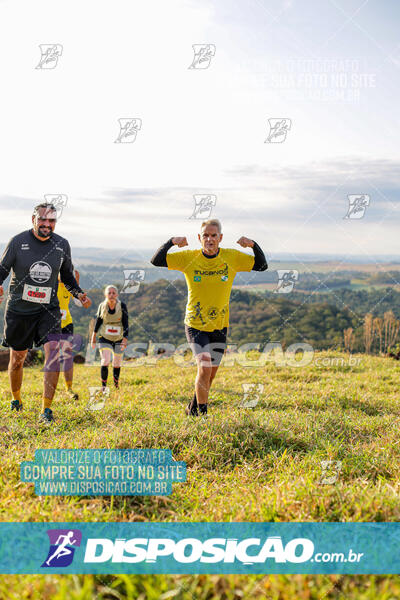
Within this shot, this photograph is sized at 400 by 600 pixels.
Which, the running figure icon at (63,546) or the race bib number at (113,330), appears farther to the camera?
the race bib number at (113,330)

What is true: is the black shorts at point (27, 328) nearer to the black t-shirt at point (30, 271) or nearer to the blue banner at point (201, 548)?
the black t-shirt at point (30, 271)

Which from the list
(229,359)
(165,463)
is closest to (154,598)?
(165,463)

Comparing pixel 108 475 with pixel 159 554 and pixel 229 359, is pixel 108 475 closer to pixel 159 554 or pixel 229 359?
pixel 159 554

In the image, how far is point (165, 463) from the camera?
3.71m

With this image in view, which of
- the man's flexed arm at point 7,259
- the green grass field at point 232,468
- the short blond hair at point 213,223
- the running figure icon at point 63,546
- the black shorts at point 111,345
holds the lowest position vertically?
the running figure icon at point 63,546

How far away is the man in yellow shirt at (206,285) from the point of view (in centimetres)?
535

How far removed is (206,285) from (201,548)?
→ 11.1ft

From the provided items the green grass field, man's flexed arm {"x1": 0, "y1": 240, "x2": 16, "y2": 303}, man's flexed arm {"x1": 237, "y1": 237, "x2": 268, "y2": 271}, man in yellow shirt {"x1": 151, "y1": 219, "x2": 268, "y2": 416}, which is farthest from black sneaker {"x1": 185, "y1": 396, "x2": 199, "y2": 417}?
man's flexed arm {"x1": 0, "y1": 240, "x2": 16, "y2": 303}

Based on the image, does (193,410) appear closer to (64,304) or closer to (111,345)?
(111,345)

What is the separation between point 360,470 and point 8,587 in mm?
2678

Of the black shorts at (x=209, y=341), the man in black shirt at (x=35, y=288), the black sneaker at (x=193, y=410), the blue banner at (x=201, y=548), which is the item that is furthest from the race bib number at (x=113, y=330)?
the blue banner at (x=201, y=548)

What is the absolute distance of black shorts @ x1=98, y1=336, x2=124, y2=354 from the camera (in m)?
8.09

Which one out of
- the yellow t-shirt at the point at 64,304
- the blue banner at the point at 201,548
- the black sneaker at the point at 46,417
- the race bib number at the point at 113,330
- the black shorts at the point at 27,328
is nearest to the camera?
the blue banner at the point at 201,548

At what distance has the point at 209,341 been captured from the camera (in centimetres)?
547
